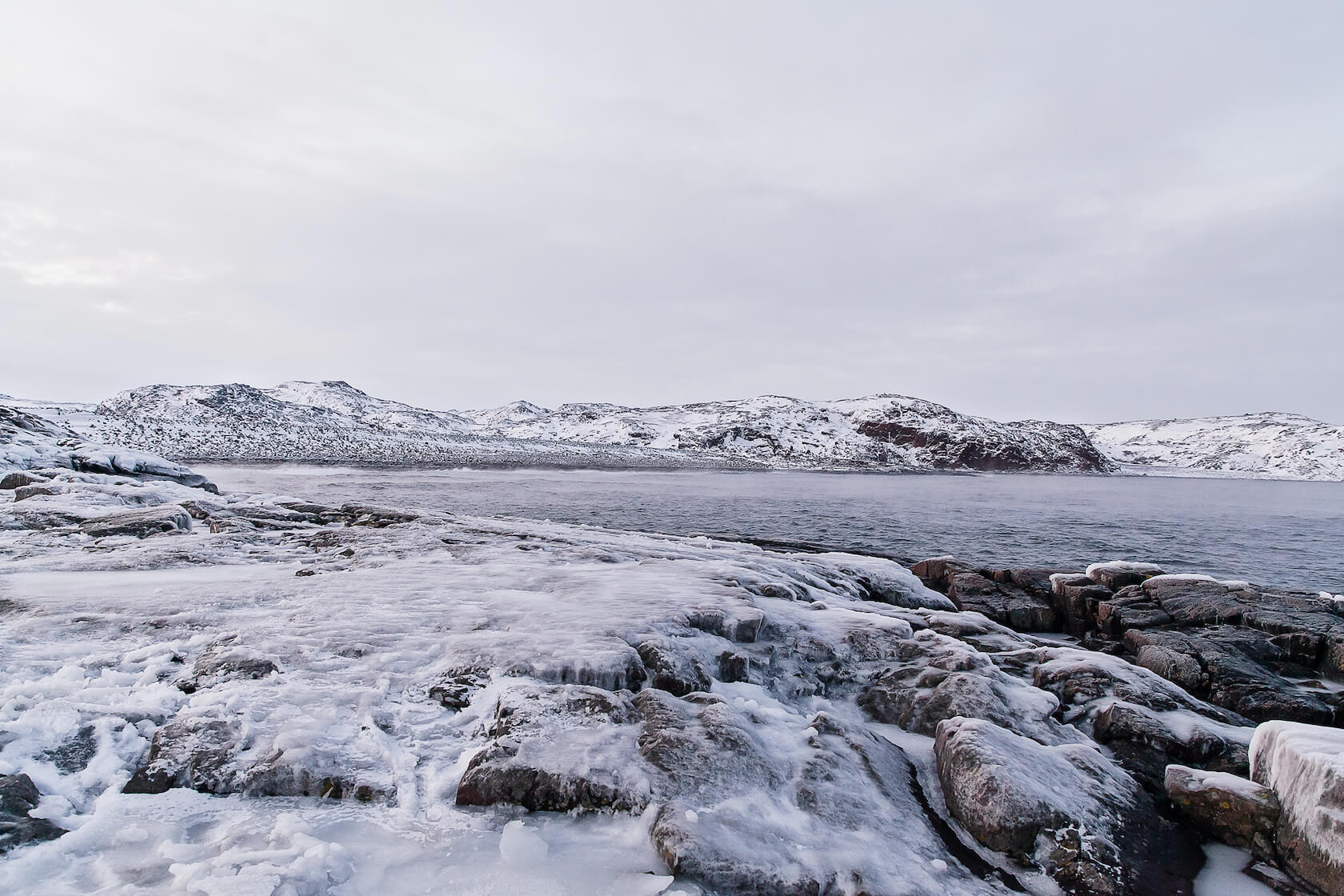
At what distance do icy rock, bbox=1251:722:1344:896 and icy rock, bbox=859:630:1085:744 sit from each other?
6.54ft

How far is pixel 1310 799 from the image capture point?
4.85 metres

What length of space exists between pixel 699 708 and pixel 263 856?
379cm

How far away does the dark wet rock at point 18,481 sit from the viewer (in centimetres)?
1770

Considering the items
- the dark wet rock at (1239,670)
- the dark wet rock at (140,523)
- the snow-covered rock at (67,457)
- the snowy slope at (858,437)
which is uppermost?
the snowy slope at (858,437)

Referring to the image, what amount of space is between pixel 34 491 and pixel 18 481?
2.88 metres

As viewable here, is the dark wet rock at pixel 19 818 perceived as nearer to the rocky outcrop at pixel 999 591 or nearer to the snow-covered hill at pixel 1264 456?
the rocky outcrop at pixel 999 591

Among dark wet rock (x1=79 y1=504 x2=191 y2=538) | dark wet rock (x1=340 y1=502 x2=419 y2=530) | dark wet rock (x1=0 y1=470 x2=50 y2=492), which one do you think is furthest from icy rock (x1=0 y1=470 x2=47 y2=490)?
dark wet rock (x1=340 y1=502 x2=419 y2=530)

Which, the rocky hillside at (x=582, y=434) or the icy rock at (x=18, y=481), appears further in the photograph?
the rocky hillside at (x=582, y=434)

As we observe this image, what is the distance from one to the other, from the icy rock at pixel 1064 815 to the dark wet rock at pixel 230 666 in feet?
22.9

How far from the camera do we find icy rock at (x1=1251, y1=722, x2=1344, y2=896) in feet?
15.0

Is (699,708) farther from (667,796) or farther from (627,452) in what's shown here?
(627,452)

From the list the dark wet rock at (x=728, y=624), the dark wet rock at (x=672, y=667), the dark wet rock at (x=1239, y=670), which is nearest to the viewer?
the dark wet rock at (x=672, y=667)

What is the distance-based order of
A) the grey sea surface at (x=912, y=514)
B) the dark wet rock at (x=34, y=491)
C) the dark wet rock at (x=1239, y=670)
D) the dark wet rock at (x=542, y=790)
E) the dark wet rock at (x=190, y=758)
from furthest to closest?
1. the grey sea surface at (x=912, y=514)
2. the dark wet rock at (x=34, y=491)
3. the dark wet rock at (x=1239, y=670)
4. the dark wet rock at (x=542, y=790)
5. the dark wet rock at (x=190, y=758)

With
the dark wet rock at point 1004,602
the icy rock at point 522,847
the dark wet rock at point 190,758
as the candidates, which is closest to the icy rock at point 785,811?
the icy rock at point 522,847
